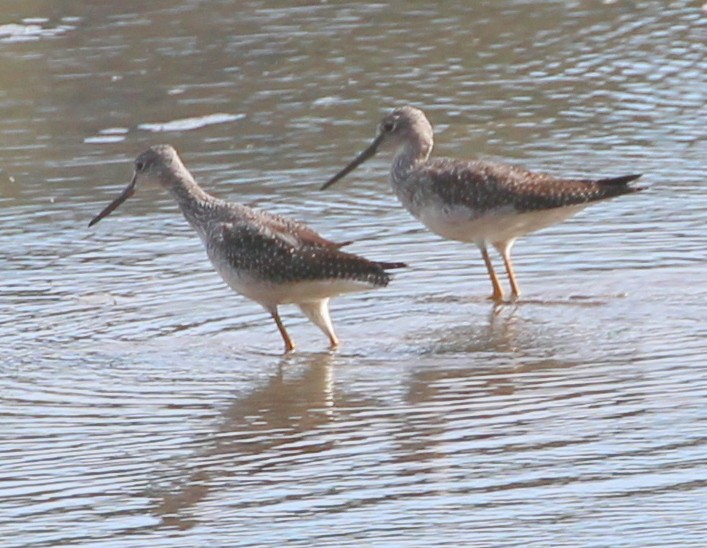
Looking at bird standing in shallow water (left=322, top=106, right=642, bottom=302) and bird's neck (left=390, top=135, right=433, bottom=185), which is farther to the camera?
bird's neck (left=390, top=135, right=433, bottom=185)

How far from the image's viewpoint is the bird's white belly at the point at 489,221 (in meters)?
9.12

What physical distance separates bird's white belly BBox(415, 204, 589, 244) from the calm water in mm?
249

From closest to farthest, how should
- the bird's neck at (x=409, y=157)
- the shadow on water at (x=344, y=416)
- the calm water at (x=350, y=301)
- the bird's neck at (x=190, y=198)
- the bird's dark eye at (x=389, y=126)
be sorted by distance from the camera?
the calm water at (x=350, y=301), the shadow on water at (x=344, y=416), the bird's neck at (x=190, y=198), the bird's neck at (x=409, y=157), the bird's dark eye at (x=389, y=126)

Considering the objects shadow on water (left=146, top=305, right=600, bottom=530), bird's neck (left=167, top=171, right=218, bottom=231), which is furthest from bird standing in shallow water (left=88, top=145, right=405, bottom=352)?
shadow on water (left=146, top=305, right=600, bottom=530)

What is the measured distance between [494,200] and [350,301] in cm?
93

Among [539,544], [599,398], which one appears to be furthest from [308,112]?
[539,544]

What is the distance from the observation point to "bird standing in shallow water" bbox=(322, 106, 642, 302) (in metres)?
9.06

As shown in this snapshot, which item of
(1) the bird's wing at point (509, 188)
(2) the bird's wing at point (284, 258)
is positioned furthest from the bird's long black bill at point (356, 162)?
(2) the bird's wing at point (284, 258)

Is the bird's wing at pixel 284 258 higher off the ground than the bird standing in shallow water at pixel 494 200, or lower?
higher

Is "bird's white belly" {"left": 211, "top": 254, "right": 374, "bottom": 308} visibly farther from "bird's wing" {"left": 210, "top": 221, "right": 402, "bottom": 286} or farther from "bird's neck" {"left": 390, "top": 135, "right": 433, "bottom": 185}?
"bird's neck" {"left": 390, "top": 135, "right": 433, "bottom": 185}

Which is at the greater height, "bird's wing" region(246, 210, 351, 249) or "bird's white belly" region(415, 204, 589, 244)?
"bird's wing" region(246, 210, 351, 249)

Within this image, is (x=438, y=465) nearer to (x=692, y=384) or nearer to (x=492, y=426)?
(x=492, y=426)

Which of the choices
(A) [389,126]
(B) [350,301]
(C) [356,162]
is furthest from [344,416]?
(C) [356,162]

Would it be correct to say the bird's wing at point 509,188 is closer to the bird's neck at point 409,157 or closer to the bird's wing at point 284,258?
the bird's neck at point 409,157
